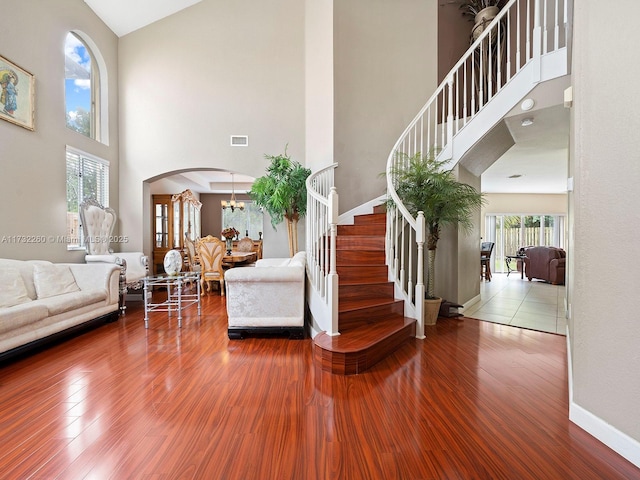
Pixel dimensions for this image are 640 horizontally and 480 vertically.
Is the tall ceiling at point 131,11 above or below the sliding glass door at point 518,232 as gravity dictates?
above

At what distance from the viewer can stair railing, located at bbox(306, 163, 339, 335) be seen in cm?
277

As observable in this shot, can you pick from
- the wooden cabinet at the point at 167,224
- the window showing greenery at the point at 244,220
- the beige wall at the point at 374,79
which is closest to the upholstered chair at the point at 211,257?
the wooden cabinet at the point at 167,224

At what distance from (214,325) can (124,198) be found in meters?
3.44

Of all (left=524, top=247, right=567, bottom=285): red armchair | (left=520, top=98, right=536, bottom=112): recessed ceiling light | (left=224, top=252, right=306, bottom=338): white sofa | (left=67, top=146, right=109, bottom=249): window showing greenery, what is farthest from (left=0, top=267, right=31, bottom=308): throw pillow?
(left=524, top=247, right=567, bottom=285): red armchair

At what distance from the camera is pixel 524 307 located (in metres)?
4.82

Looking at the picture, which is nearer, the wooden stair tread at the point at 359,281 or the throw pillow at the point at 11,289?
the throw pillow at the point at 11,289

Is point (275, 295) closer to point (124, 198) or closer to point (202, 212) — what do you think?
point (124, 198)

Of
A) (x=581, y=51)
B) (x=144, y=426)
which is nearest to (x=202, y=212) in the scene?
(x=144, y=426)

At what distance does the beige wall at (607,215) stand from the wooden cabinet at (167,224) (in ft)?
20.1

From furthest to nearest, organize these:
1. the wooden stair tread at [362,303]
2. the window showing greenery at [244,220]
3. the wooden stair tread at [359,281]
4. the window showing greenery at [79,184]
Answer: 1. the window showing greenery at [244,220]
2. the window showing greenery at [79,184]
3. the wooden stair tread at [359,281]
4. the wooden stair tread at [362,303]

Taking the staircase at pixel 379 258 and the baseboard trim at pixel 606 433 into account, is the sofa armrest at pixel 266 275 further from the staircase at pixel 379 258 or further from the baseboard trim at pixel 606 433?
the baseboard trim at pixel 606 433

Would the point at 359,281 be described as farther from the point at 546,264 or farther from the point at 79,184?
the point at 546,264

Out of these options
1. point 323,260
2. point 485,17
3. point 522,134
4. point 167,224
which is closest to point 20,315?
point 323,260

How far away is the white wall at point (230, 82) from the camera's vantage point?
5531 millimetres
